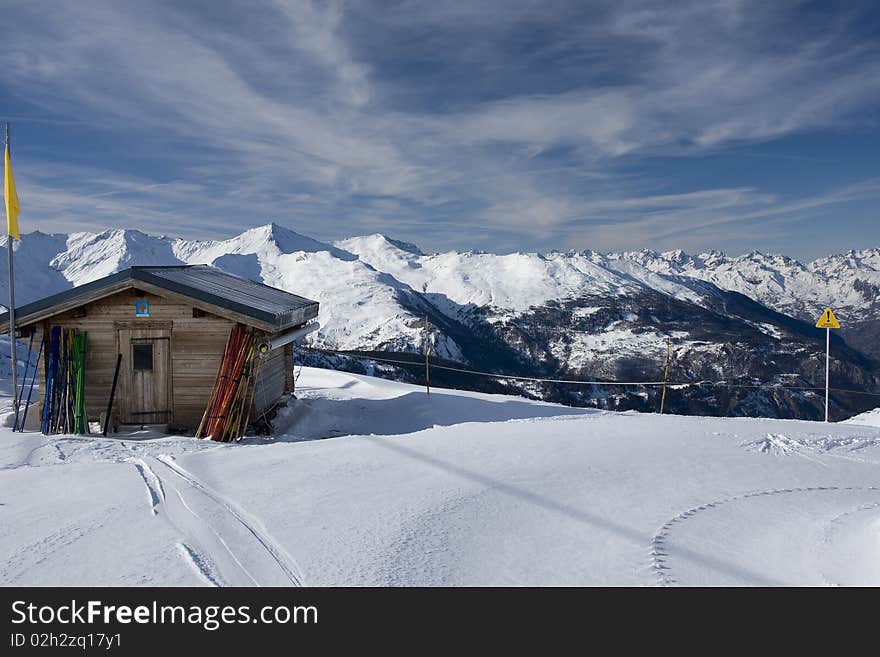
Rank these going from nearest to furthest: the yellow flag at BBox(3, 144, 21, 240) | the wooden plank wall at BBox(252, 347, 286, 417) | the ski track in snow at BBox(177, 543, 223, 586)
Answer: the ski track in snow at BBox(177, 543, 223, 586), the yellow flag at BBox(3, 144, 21, 240), the wooden plank wall at BBox(252, 347, 286, 417)

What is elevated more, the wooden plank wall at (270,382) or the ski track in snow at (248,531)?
the wooden plank wall at (270,382)

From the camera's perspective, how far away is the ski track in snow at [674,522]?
5160 mm

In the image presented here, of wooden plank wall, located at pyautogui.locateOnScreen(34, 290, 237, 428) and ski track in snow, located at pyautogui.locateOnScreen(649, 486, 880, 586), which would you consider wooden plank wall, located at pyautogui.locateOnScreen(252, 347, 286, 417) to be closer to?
Result: wooden plank wall, located at pyautogui.locateOnScreen(34, 290, 237, 428)

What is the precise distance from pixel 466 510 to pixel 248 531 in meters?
2.28

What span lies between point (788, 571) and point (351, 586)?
382cm

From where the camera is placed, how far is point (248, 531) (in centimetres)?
596

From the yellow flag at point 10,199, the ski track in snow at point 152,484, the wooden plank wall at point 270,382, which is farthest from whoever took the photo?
the wooden plank wall at point 270,382

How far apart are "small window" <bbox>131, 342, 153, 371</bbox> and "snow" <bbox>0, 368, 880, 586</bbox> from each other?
3.36 m

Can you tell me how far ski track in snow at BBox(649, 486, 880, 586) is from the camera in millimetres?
5160

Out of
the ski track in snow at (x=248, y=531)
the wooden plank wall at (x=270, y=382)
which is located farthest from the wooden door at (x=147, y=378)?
the ski track in snow at (x=248, y=531)

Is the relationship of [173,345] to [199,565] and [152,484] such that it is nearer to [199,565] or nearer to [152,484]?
[152,484]

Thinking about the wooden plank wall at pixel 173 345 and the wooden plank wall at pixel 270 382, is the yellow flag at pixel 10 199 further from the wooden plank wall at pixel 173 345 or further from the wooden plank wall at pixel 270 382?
the wooden plank wall at pixel 270 382

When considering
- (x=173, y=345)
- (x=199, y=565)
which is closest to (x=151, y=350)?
(x=173, y=345)

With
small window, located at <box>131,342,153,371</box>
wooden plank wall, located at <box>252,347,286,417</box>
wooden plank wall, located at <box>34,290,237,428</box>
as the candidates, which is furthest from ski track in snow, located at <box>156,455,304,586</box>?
wooden plank wall, located at <box>252,347,286,417</box>
